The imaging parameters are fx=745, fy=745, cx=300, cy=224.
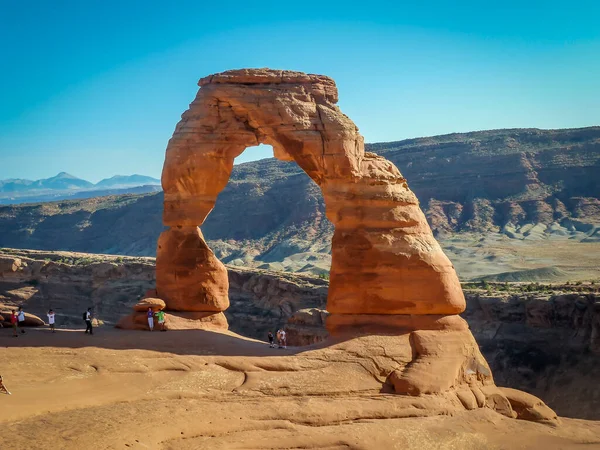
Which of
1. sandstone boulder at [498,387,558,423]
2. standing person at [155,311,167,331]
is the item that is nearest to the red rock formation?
sandstone boulder at [498,387,558,423]

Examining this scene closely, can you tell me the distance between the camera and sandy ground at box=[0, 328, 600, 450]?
15.0m

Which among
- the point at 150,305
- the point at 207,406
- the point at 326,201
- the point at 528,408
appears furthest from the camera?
the point at 150,305

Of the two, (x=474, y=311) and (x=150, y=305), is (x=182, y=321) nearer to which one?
(x=150, y=305)

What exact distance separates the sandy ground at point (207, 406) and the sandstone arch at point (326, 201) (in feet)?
9.83

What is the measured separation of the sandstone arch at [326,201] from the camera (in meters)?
21.9

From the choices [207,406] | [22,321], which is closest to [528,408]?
[207,406]

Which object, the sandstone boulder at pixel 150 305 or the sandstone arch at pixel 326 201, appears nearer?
the sandstone arch at pixel 326 201

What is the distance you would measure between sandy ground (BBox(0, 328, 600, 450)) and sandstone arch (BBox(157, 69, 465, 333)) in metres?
3.00

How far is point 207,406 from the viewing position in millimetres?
16875

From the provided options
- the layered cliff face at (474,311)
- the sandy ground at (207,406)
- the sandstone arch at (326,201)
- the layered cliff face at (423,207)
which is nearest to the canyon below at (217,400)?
the sandy ground at (207,406)

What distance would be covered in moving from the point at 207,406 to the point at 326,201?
26.4 ft

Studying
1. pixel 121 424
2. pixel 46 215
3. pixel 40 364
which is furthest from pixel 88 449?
pixel 46 215

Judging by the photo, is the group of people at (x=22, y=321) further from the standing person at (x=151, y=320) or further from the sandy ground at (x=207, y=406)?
the standing person at (x=151, y=320)

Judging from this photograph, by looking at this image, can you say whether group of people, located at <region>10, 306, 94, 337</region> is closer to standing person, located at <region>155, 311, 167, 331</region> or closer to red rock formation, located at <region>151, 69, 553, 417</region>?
standing person, located at <region>155, 311, 167, 331</region>
